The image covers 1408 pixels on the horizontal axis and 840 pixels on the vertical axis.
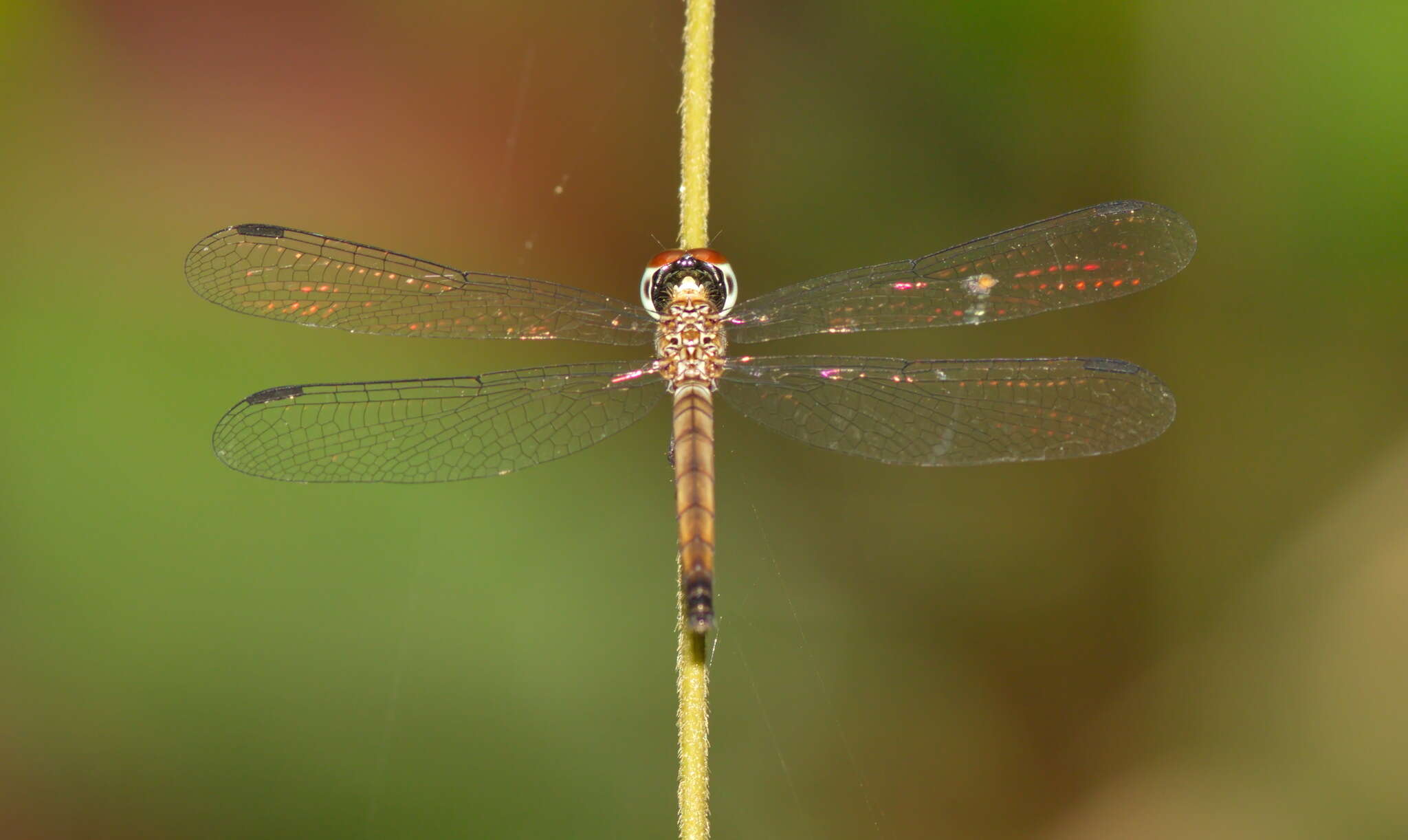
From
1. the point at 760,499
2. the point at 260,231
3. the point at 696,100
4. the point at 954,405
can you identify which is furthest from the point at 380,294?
the point at 760,499

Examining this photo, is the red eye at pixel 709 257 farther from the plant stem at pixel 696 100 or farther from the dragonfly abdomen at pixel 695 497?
the plant stem at pixel 696 100

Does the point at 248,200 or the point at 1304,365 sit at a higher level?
the point at 248,200

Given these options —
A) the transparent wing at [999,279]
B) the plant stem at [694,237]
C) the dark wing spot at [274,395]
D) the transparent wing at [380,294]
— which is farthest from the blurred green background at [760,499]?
the plant stem at [694,237]

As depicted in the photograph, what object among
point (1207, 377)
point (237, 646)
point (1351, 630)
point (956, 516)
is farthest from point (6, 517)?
point (1351, 630)

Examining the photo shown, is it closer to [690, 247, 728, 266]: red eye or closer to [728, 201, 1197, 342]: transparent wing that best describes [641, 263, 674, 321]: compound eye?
[690, 247, 728, 266]: red eye

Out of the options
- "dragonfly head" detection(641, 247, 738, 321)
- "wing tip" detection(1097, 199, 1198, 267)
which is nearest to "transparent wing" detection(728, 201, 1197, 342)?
"wing tip" detection(1097, 199, 1198, 267)

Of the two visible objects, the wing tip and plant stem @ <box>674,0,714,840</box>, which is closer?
plant stem @ <box>674,0,714,840</box>

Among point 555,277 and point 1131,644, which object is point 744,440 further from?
point 1131,644
